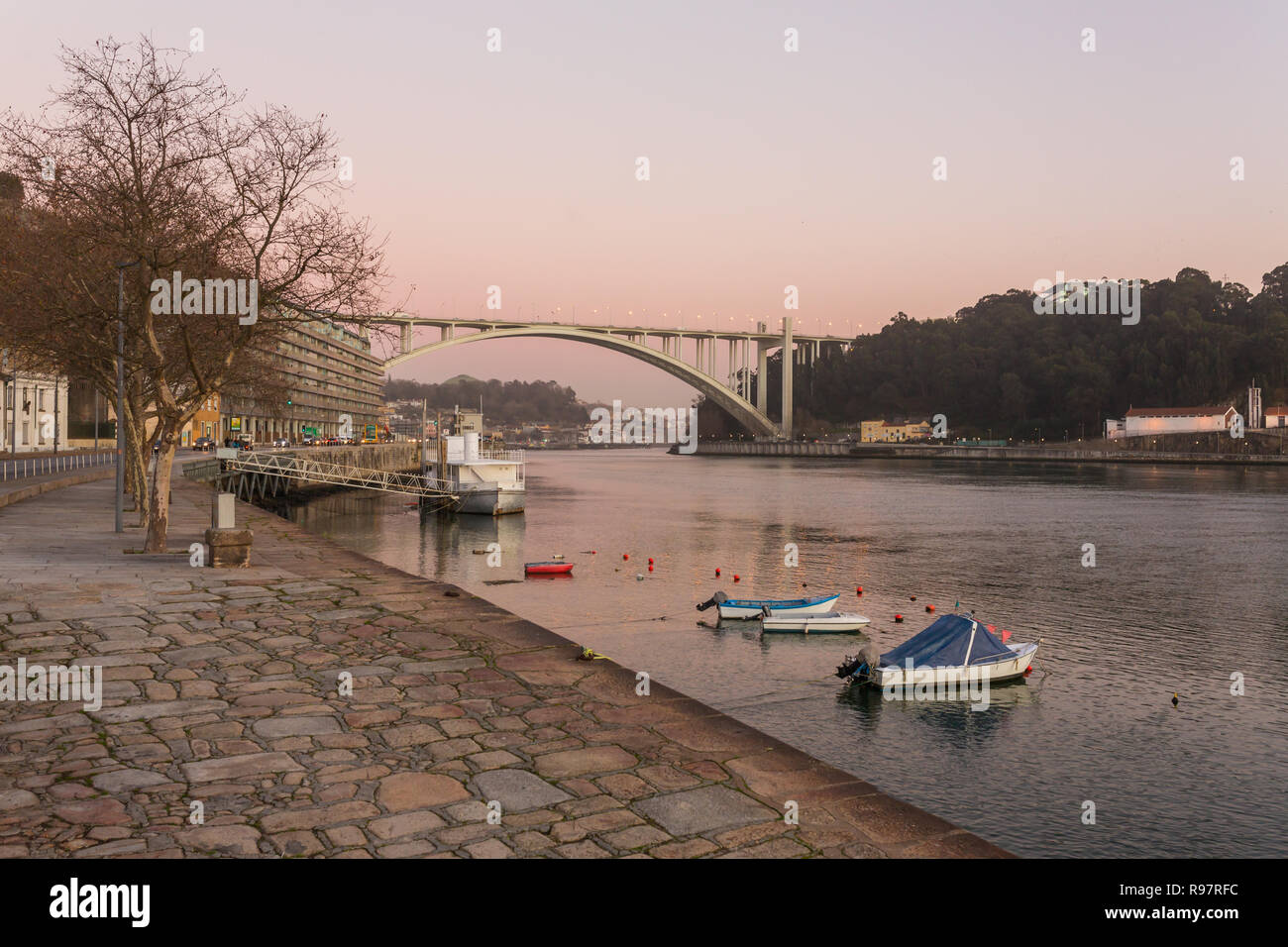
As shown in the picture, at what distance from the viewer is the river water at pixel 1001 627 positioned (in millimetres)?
11562

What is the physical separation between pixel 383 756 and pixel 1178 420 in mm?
162651

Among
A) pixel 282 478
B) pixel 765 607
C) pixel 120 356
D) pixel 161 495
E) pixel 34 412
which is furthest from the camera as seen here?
pixel 34 412

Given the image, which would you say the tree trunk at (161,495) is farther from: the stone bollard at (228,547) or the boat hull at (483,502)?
the boat hull at (483,502)

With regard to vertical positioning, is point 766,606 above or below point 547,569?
above

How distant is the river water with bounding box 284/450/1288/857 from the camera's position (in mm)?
11562

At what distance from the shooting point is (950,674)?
16.5 m

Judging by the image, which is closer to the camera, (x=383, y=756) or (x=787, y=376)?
(x=383, y=756)

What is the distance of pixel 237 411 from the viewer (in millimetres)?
121375

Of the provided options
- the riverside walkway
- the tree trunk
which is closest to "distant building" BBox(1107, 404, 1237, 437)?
the tree trunk

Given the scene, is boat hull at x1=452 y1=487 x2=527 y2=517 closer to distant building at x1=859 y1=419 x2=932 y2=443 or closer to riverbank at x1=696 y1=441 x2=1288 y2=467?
riverbank at x1=696 y1=441 x2=1288 y2=467

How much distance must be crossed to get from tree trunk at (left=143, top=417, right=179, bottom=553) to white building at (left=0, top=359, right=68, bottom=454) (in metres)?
49.5

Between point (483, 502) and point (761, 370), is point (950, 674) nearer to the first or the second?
point (483, 502)

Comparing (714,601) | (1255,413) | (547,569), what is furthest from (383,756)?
(1255,413)

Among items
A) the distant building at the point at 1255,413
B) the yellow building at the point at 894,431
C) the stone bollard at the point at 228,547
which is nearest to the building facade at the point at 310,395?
the yellow building at the point at 894,431
